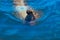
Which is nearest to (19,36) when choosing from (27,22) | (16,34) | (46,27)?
(16,34)

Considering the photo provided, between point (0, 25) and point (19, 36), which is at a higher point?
point (0, 25)

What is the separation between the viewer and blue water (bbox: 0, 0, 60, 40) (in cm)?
162

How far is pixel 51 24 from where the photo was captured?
1626mm

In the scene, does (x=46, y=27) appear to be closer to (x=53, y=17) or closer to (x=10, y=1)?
(x=53, y=17)

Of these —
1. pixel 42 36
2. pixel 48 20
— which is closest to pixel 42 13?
pixel 48 20

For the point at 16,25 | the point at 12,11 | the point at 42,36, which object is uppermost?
the point at 12,11

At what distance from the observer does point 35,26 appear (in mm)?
1633

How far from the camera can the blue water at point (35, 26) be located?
63.7 inches

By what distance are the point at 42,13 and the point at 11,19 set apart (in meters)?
0.29

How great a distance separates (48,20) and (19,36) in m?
0.30

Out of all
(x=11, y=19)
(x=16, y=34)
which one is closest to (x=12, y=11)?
(x=11, y=19)

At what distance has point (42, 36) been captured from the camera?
5.31 ft

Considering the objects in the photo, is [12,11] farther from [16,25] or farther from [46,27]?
[46,27]

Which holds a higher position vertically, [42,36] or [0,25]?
[0,25]
